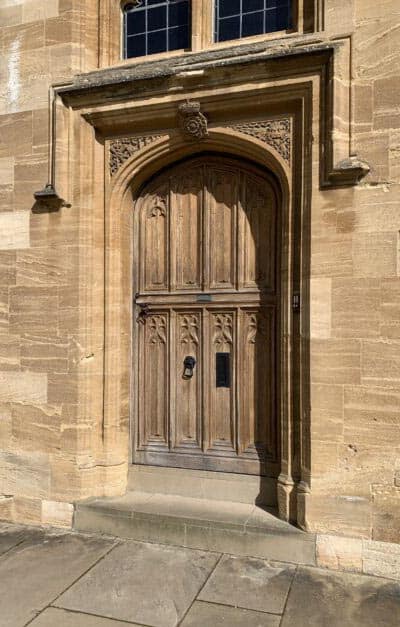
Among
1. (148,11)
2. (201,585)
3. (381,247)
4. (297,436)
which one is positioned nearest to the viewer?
(201,585)

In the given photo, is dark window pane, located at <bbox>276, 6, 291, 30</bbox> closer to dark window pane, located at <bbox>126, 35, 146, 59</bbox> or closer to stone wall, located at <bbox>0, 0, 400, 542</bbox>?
stone wall, located at <bbox>0, 0, 400, 542</bbox>

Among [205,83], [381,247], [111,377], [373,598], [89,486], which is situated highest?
[205,83]

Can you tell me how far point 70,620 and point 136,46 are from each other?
14.9 ft

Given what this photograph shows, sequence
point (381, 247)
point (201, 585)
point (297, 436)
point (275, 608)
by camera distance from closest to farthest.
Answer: point (275, 608) → point (201, 585) → point (381, 247) → point (297, 436)

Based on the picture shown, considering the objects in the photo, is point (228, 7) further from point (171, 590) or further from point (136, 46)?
point (171, 590)

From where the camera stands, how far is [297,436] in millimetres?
4008

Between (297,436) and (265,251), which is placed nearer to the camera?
(297,436)

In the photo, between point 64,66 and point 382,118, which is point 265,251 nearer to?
point 382,118

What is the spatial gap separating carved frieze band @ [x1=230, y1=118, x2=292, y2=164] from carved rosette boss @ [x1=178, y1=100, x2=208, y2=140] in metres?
0.32

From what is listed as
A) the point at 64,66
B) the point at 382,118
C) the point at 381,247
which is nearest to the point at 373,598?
the point at 381,247

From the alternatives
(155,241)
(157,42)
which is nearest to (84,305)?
(155,241)

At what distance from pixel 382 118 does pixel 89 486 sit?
3.73 m

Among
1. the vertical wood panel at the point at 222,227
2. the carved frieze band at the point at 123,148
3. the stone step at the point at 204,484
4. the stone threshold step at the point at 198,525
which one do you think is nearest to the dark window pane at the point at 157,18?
the carved frieze band at the point at 123,148

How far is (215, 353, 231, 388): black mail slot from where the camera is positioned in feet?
14.5
